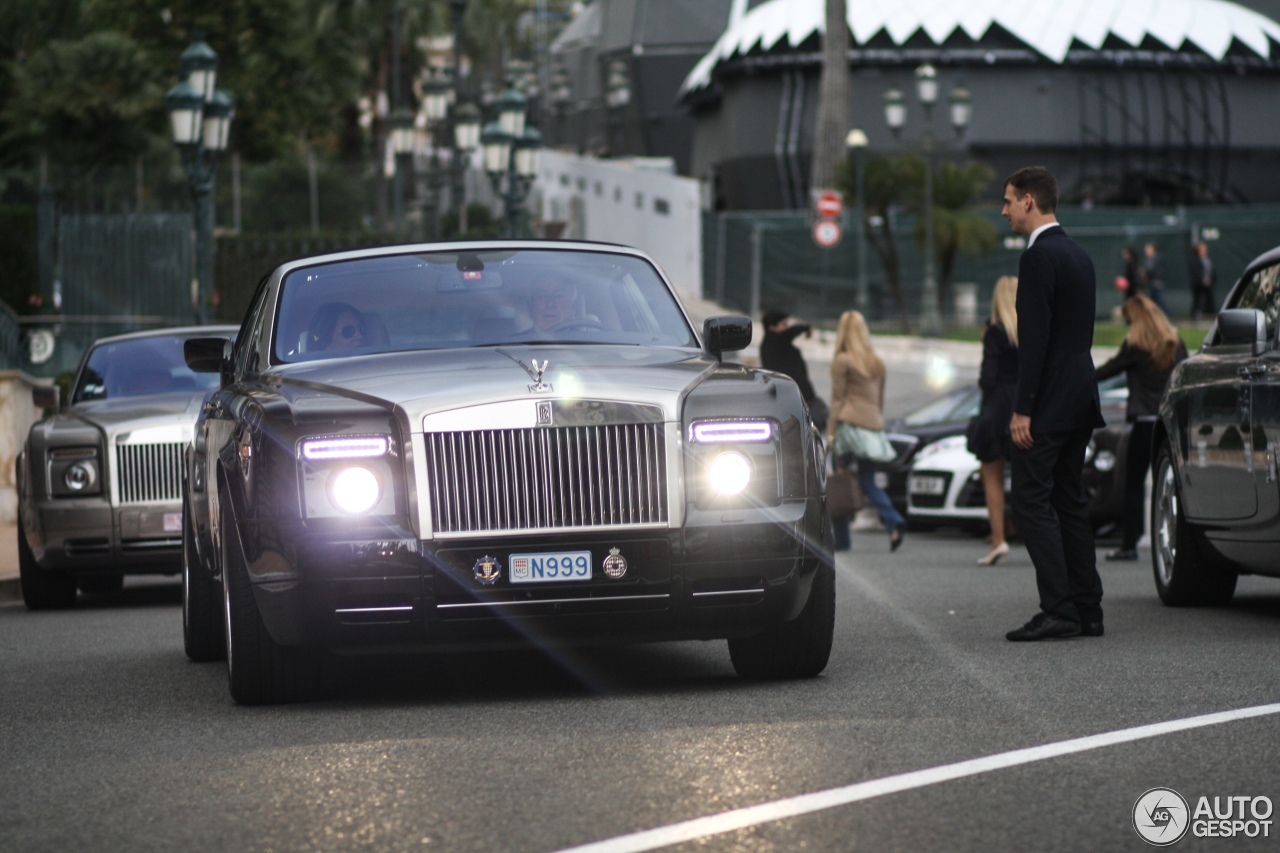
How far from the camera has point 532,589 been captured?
6.64 meters

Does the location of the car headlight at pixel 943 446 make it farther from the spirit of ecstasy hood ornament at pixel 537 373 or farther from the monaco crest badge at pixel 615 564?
the monaco crest badge at pixel 615 564

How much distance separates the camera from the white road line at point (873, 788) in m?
4.67

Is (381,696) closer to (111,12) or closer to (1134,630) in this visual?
(1134,630)

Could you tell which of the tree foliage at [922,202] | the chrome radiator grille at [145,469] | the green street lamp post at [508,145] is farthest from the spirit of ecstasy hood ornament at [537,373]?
the tree foliage at [922,202]

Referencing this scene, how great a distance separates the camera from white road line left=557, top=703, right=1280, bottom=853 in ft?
15.3

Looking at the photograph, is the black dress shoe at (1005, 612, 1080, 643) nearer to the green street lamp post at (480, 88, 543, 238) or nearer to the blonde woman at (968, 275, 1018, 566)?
the blonde woman at (968, 275, 1018, 566)

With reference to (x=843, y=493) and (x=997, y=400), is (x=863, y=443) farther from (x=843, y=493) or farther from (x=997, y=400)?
(x=997, y=400)

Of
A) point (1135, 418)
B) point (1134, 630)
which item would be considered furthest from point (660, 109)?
point (1134, 630)

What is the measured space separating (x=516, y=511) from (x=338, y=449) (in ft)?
2.05

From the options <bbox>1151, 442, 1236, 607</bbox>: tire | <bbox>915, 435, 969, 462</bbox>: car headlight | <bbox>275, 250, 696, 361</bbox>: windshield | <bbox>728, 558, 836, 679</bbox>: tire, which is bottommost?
<bbox>915, 435, 969, 462</bbox>: car headlight

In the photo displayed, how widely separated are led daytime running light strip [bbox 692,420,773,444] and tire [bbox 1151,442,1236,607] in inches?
150

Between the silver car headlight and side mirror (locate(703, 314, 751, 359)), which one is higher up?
side mirror (locate(703, 314, 751, 359))

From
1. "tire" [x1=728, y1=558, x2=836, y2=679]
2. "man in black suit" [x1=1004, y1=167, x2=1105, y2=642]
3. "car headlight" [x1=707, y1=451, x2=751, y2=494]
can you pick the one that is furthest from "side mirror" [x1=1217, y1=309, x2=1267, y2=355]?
"car headlight" [x1=707, y1=451, x2=751, y2=494]

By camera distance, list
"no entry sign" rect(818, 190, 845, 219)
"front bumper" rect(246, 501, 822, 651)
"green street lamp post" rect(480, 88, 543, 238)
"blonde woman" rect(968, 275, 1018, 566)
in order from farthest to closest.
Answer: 1. "no entry sign" rect(818, 190, 845, 219)
2. "green street lamp post" rect(480, 88, 543, 238)
3. "blonde woman" rect(968, 275, 1018, 566)
4. "front bumper" rect(246, 501, 822, 651)
